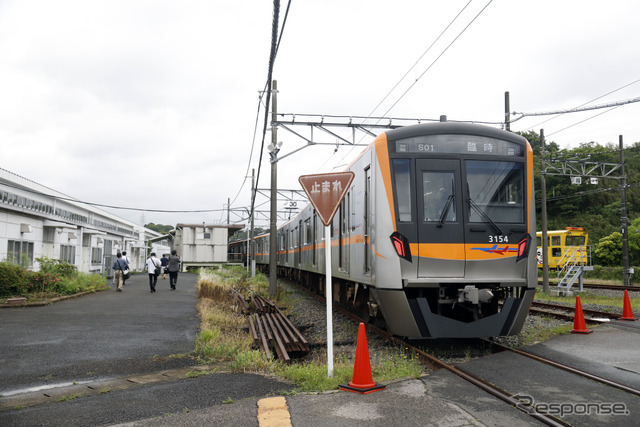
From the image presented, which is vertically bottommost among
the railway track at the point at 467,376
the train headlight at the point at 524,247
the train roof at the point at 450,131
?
the railway track at the point at 467,376

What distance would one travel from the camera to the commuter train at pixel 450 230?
6.74 meters

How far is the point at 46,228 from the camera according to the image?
20.2 meters

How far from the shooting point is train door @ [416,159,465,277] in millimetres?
6801

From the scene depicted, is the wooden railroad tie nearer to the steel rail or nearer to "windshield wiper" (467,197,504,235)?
the steel rail

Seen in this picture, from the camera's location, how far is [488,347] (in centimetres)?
749

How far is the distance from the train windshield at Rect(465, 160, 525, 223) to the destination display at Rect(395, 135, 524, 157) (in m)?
0.17

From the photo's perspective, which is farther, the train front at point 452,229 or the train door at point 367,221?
the train door at point 367,221

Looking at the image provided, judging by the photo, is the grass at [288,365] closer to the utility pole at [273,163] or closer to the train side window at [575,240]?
the utility pole at [273,163]

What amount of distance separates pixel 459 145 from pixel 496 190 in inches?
33.3

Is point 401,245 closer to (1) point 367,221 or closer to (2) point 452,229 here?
(2) point 452,229

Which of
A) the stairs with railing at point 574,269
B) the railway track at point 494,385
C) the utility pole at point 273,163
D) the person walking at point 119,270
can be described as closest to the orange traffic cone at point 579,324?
the railway track at point 494,385

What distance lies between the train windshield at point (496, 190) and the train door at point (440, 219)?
24cm

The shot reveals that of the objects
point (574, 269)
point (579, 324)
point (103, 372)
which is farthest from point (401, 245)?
point (574, 269)

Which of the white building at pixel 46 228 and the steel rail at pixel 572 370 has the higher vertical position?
the white building at pixel 46 228
